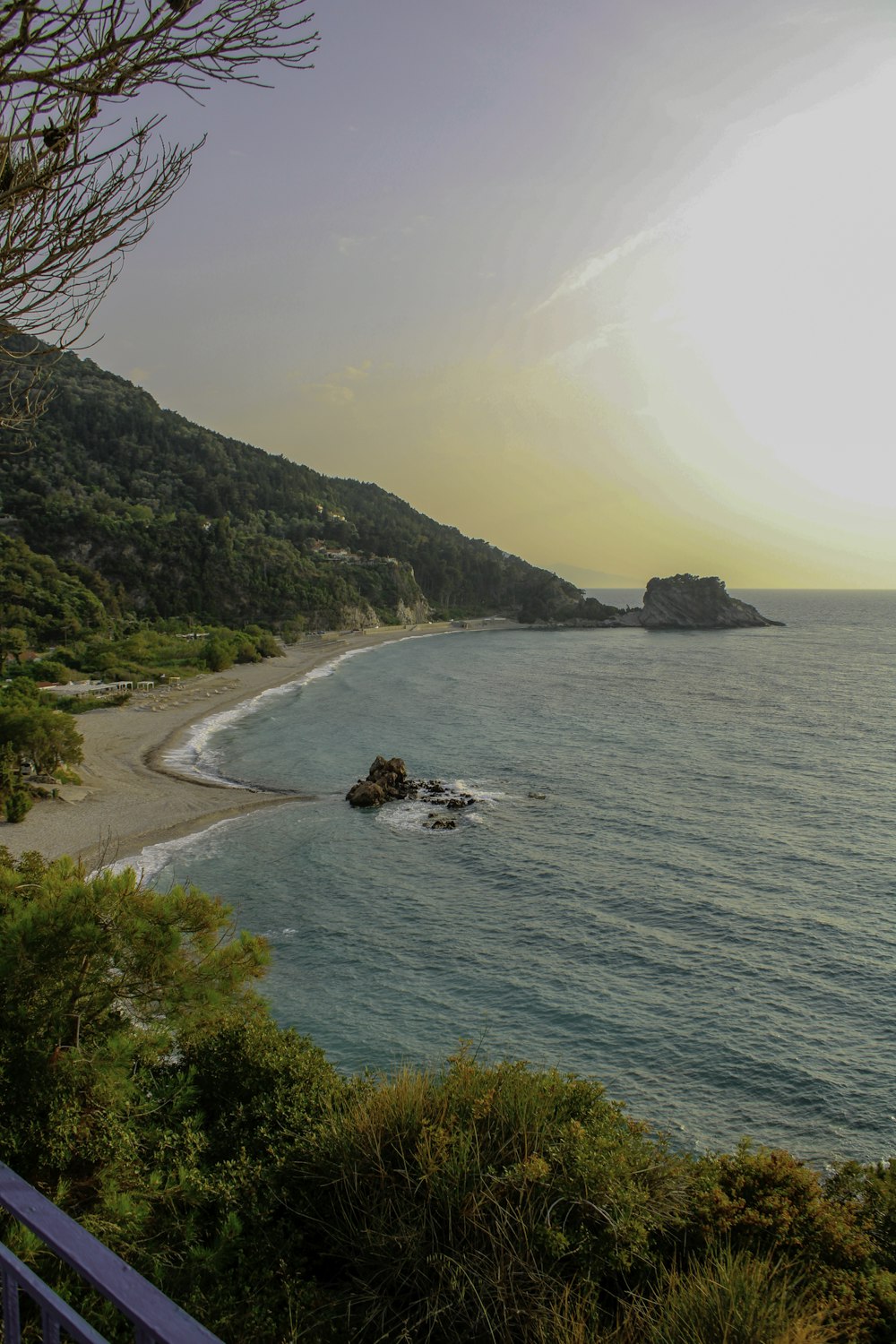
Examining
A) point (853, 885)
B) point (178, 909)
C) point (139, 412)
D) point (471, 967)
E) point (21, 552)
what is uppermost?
point (139, 412)

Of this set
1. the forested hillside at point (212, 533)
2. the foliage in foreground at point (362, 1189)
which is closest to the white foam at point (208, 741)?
the foliage in foreground at point (362, 1189)

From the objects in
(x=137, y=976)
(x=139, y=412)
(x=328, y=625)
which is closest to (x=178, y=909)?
(x=137, y=976)

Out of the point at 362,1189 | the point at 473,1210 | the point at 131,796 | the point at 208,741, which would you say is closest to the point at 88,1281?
the point at 473,1210

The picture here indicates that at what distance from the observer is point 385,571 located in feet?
418

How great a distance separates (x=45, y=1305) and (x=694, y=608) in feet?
460

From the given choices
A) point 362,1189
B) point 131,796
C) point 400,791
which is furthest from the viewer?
point 400,791

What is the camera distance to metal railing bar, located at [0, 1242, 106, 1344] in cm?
176

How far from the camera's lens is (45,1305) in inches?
71.7

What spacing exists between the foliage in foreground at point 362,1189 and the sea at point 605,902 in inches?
188

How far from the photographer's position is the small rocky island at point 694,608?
13375 cm

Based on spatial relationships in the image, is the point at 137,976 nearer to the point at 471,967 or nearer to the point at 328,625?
the point at 471,967

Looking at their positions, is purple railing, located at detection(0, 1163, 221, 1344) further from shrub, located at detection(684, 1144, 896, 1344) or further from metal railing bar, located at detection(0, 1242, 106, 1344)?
shrub, located at detection(684, 1144, 896, 1344)

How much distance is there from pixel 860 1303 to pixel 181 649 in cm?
6971

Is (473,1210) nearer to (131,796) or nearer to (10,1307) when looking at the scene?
(10,1307)
